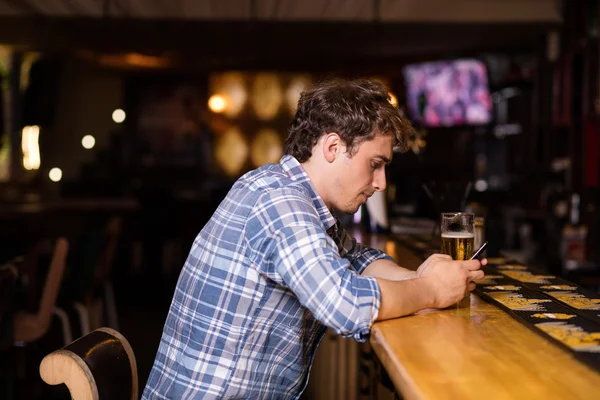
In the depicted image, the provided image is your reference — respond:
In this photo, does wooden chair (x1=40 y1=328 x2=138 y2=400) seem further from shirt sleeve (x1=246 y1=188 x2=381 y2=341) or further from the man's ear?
the man's ear

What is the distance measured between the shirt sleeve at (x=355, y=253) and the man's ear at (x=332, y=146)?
1.11 feet

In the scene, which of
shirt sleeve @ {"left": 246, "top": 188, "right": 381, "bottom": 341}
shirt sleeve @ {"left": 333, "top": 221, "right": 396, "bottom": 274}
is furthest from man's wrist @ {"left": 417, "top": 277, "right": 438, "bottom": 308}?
shirt sleeve @ {"left": 333, "top": 221, "right": 396, "bottom": 274}

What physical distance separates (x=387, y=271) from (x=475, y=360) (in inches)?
Result: 29.5

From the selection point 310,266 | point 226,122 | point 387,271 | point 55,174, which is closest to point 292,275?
point 310,266

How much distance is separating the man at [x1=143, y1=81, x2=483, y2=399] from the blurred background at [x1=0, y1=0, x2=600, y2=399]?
1603 millimetres

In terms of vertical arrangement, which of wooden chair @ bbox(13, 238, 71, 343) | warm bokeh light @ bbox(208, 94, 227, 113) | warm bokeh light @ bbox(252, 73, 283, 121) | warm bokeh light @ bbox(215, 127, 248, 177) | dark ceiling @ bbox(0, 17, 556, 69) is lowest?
wooden chair @ bbox(13, 238, 71, 343)

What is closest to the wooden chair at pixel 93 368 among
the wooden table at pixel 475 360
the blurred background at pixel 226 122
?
the wooden table at pixel 475 360

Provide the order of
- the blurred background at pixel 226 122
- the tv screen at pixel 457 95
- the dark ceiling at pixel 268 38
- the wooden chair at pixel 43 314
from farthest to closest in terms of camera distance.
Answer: the dark ceiling at pixel 268 38 < the tv screen at pixel 457 95 < the blurred background at pixel 226 122 < the wooden chair at pixel 43 314

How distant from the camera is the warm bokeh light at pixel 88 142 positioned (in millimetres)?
10859

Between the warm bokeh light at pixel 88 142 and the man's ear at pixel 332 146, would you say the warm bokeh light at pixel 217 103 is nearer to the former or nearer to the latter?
the warm bokeh light at pixel 88 142

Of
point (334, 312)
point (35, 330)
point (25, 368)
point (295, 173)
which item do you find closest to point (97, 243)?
point (35, 330)

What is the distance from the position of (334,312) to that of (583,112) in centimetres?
488

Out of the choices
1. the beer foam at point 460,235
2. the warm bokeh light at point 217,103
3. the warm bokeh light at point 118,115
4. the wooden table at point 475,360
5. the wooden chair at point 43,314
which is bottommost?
the wooden chair at point 43,314

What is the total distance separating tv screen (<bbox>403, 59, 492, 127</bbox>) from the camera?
7922mm
